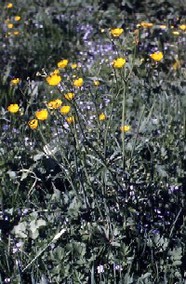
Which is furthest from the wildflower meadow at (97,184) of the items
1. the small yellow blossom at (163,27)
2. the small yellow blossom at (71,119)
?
the small yellow blossom at (163,27)

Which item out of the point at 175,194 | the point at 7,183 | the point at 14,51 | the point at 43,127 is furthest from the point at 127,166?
the point at 14,51

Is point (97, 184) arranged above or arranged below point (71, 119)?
below

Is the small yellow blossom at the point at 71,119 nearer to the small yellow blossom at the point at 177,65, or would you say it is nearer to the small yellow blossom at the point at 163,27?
the small yellow blossom at the point at 177,65

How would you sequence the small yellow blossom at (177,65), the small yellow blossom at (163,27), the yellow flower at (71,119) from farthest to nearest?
the small yellow blossom at (163,27)
the small yellow blossom at (177,65)
the yellow flower at (71,119)

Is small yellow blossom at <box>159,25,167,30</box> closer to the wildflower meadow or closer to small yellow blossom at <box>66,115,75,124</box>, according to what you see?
the wildflower meadow

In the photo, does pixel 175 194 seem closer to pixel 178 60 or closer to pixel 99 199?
pixel 99 199

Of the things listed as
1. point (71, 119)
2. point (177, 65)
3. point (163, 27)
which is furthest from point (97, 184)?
point (163, 27)

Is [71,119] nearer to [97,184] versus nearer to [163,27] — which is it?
[97,184]

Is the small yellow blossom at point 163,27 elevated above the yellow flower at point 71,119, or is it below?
below

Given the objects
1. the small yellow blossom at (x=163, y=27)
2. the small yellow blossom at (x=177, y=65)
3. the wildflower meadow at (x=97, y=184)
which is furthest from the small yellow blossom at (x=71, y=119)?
the small yellow blossom at (x=163, y=27)

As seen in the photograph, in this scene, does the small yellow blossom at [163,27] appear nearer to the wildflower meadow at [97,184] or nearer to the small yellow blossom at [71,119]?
the wildflower meadow at [97,184]

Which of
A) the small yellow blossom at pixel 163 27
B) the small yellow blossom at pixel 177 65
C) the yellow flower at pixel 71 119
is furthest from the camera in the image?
the small yellow blossom at pixel 163 27

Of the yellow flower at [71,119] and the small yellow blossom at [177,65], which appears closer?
the yellow flower at [71,119]

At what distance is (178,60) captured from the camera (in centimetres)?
421
